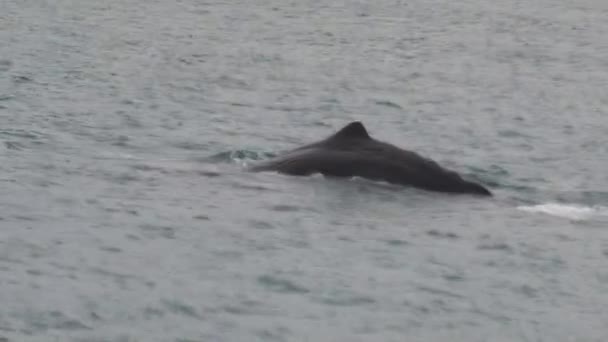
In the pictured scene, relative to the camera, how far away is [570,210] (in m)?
21.4

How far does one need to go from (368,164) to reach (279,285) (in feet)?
20.1

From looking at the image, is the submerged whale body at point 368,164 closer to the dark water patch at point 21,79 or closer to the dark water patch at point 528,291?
the dark water patch at point 528,291

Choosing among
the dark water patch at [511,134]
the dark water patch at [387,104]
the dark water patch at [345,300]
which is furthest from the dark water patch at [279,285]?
the dark water patch at [387,104]

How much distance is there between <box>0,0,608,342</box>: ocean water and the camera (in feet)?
50.4

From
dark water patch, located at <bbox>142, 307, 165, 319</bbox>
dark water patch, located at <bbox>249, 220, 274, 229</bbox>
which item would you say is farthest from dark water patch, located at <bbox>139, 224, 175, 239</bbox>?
dark water patch, located at <bbox>142, 307, 165, 319</bbox>

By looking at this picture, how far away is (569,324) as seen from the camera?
15.5 metres

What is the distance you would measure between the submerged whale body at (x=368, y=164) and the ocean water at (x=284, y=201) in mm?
310

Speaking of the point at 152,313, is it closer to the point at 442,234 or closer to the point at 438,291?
the point at 438,291

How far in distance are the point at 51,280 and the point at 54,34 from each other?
3014 cm

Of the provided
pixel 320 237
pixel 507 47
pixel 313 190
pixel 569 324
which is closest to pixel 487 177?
pixel 313 190

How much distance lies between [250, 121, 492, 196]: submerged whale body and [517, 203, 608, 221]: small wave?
2.93ft

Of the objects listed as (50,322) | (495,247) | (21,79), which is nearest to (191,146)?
(495,247)

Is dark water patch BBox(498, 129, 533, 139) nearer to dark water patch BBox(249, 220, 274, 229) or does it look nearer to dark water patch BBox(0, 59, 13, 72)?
dark water patch BBox(249, 220, 274, 229)

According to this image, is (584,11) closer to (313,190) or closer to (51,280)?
(313,190)
